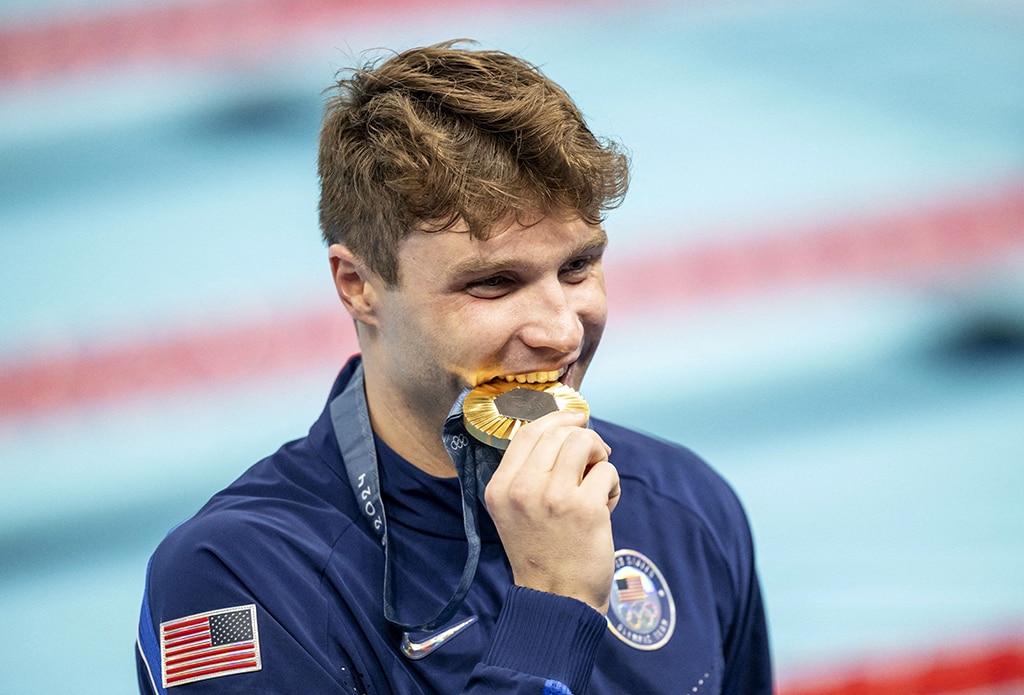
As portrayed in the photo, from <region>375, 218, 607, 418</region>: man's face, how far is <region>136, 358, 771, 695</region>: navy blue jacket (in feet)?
0.68

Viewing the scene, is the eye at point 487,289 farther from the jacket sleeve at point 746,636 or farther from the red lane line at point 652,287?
the red lane line at point 652,287

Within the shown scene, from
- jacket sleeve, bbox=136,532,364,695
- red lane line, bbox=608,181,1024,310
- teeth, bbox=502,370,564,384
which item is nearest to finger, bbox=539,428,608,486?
teeth, bbox=502,370,564,384

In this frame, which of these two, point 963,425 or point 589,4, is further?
point 589,4

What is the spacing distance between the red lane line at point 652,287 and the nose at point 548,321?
3096 millimetres

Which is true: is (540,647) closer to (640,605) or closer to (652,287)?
(640,605)

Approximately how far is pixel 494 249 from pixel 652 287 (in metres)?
3.63

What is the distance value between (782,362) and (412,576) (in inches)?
137

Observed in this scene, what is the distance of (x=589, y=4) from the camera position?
7.17 m

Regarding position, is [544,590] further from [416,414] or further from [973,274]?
[973,274]

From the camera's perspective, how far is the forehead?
5.87 feet

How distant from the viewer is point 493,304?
1.82m

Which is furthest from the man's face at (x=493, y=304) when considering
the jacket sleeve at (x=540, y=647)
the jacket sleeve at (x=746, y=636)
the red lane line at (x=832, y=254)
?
the red lane line at (x=832, y=254)

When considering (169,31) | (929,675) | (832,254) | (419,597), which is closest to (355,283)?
(419,597)

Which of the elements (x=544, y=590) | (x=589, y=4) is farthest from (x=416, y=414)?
(x=589, y=4)
